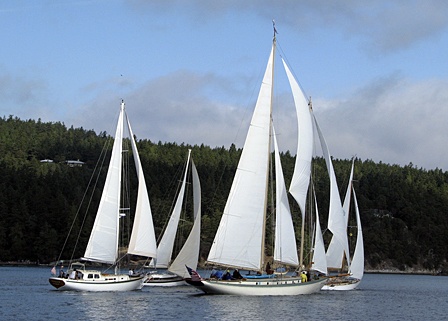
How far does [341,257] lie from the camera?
7250 centimetres

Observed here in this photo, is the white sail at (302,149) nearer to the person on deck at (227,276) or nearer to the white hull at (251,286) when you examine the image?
the white hull at (251,286)


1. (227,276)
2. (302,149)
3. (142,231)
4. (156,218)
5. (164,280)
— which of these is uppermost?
(156,218)

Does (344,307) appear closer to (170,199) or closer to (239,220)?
(239,220)

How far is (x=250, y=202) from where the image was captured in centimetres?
5456

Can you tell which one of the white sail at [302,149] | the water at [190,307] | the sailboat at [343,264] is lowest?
the water at [190,307]

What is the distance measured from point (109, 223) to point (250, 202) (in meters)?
10.6

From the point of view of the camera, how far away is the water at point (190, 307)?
4709 centimetres

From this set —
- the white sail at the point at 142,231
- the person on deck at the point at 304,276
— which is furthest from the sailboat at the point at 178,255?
the person on deck at the point at 304,276

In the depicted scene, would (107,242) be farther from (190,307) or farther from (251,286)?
(251,286)

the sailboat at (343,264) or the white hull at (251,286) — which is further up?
the sailboat at (343,264)

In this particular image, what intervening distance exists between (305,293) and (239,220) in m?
8.75

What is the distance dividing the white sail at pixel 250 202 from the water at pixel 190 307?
2769mm

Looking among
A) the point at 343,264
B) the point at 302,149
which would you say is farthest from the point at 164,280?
the point at 302,149

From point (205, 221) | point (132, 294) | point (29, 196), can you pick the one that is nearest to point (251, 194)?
point (132, 294)
